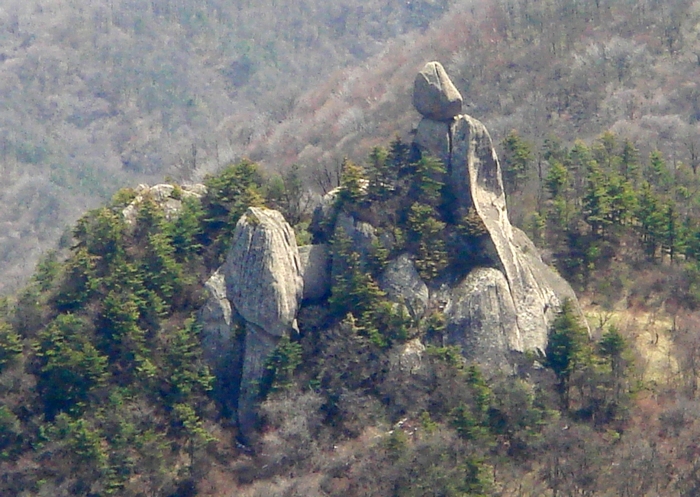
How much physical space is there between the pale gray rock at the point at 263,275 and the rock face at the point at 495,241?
20.9ft

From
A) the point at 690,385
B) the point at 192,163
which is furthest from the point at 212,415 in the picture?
the point at 192,163

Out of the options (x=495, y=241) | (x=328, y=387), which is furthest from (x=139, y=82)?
(x=328, y=387)

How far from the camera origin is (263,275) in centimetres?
3662

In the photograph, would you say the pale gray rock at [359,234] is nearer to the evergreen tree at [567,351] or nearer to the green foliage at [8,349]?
the evergreen tree at [567,351]

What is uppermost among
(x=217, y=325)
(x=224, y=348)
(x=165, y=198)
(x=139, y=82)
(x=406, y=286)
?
(x=165, y=198)

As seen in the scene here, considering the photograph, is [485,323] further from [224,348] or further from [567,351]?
[224,348]

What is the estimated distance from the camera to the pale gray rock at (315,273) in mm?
37875

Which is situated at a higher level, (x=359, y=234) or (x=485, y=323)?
(x=359, y=234)

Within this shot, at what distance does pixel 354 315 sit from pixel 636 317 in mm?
12402

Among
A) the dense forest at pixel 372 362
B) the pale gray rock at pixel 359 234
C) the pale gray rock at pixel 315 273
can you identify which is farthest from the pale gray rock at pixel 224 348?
the pale gray rock at pixel 359 234

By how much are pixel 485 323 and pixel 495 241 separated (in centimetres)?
306

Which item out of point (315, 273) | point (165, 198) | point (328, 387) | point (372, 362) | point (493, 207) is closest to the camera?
point (372, 362)

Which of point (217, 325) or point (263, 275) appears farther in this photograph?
point (217, 325)

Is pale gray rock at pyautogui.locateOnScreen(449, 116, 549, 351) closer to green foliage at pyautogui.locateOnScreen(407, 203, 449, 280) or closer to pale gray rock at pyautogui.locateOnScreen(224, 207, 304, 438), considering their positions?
green foliage at pyautogui.locateOnScreen(407, 203, 449, 280)
